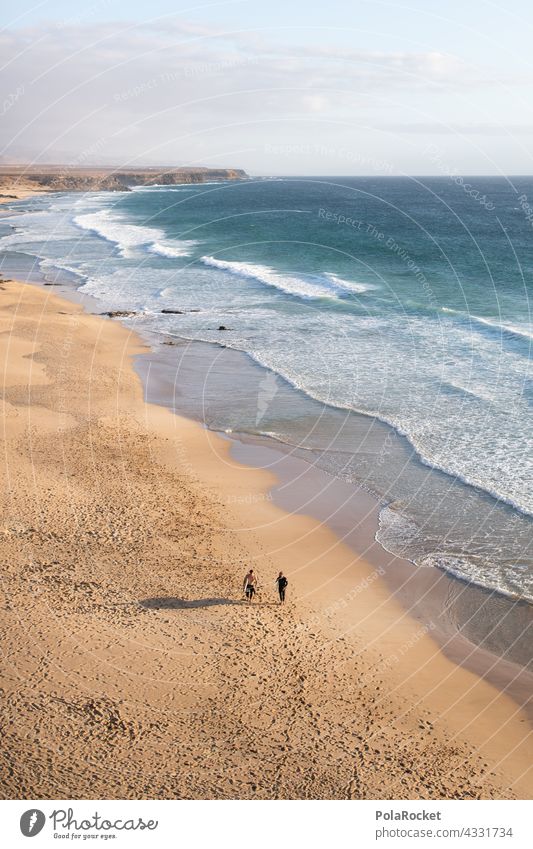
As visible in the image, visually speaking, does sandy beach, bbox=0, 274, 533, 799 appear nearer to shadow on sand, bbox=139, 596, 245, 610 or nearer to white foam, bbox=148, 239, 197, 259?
shadow on sand, bbox=139, 596, 245, 610

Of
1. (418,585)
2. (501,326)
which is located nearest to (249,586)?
(418,585)

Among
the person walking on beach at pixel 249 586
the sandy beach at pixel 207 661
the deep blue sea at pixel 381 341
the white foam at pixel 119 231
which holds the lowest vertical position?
the sandy beach at pixel 207 661

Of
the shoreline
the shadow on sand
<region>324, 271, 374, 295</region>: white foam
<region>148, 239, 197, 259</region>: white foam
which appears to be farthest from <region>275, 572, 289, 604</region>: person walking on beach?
<region>148, 239, 197, 259</region>: white foam

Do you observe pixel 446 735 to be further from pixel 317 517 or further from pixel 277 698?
pixel 317 517

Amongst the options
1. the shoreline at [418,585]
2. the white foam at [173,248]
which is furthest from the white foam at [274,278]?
the shoreline at [418,585]
